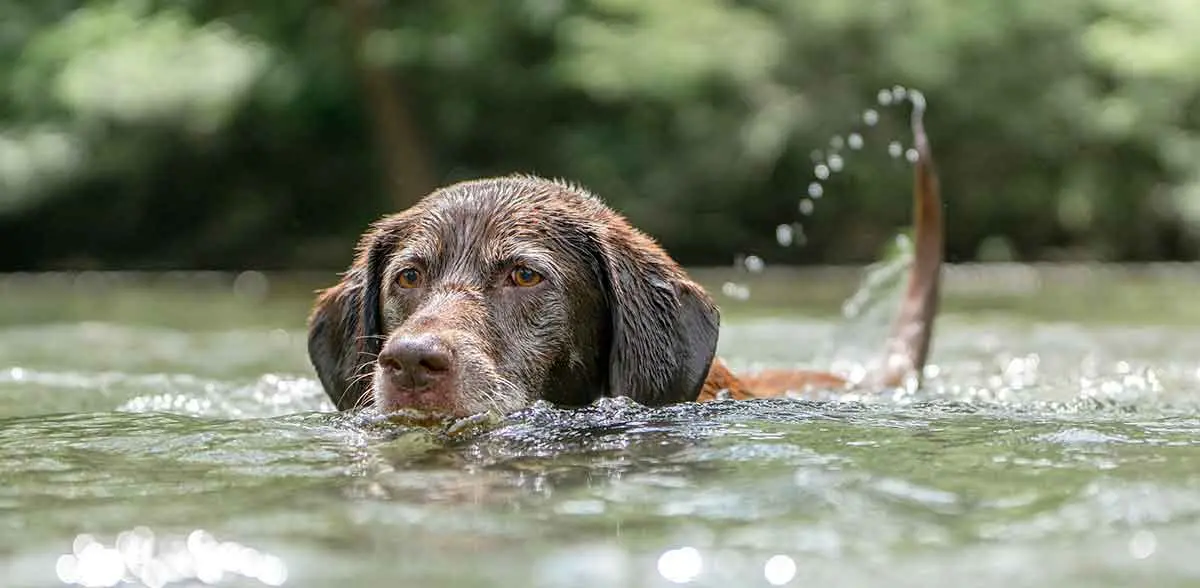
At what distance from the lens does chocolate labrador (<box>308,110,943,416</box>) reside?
15.4 ft

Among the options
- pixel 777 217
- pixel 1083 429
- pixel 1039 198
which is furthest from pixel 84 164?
pixel 1083 429

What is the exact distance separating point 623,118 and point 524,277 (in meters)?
17.2

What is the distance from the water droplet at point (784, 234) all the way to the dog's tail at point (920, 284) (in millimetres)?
12906

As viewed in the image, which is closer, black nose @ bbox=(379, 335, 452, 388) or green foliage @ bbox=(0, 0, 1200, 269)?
black nose @ bbox=(379, 335, 452, 388)

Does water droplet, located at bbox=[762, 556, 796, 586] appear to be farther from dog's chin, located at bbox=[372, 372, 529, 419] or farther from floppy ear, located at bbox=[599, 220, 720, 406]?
floppy ear, located at bbox=[599, 220, 720, 406]

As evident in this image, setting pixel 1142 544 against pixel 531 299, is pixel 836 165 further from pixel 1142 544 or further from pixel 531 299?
pixel 1142 544

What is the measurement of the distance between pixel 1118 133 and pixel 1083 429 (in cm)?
1728

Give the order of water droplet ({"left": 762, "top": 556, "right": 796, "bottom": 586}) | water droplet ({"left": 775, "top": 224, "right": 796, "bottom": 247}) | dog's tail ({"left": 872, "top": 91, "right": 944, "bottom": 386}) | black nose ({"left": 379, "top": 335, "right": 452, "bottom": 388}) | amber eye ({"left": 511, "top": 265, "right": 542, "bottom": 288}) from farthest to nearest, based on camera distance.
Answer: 1. water droplet ({"left": 775, "top": 224, "right": 796, "bottom": 247})
2. dog's tail ({"left": 872, "top": 91, "right": 944, "bottom": 386})
3. amber eye ({"left": 511, "top": 265, "right": 542, "bottom": 288})
4. black nose ({"left": 379, "top": 335, "right": 452, "bottom": 388})
5. water droplet ({"left": 762, "top": 556, "right": 796, "bottom": 586})

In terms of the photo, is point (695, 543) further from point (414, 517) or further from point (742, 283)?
point (742, 283)

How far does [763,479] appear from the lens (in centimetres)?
352

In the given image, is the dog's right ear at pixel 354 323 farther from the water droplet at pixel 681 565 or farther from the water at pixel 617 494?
the water droplet at pixel 681 565

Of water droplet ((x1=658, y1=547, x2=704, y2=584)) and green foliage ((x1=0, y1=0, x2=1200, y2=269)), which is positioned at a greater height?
green foliage ((x1=0, y1=0, x2=1200, y2=269))

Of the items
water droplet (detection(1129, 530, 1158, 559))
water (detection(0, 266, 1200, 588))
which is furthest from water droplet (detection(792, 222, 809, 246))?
water droplet (detection(1129, 530, 1158, 559))

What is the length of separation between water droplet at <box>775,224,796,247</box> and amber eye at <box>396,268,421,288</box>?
1488cm
